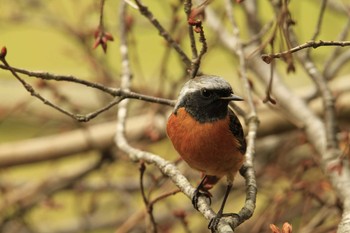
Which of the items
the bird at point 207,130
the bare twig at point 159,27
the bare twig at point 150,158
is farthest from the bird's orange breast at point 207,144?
the bare twig at point 159,27

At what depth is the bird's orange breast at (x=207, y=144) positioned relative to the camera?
1.98 metres

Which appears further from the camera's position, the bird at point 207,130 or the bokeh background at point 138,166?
the bokeh background at point 138,166

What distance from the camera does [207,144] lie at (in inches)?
78.0

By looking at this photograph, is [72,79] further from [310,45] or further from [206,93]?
[310,45]

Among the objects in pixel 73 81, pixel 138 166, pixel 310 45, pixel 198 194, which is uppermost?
pixel 310 45

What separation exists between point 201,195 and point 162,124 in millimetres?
1458

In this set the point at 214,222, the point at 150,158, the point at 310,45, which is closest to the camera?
the point at 310,45

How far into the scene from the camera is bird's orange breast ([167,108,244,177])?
198 centimetres

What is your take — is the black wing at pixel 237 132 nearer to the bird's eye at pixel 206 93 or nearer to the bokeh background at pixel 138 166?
the bird's eye at pixel 206 93

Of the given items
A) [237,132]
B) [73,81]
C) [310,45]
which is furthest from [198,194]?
[310,45]

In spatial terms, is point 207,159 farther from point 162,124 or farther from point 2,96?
point 2,96

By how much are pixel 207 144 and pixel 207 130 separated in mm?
52

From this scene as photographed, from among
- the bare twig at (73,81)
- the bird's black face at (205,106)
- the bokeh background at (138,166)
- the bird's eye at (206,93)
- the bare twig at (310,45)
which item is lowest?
the bokeh background at (138,166)

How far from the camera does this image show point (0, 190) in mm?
3176
